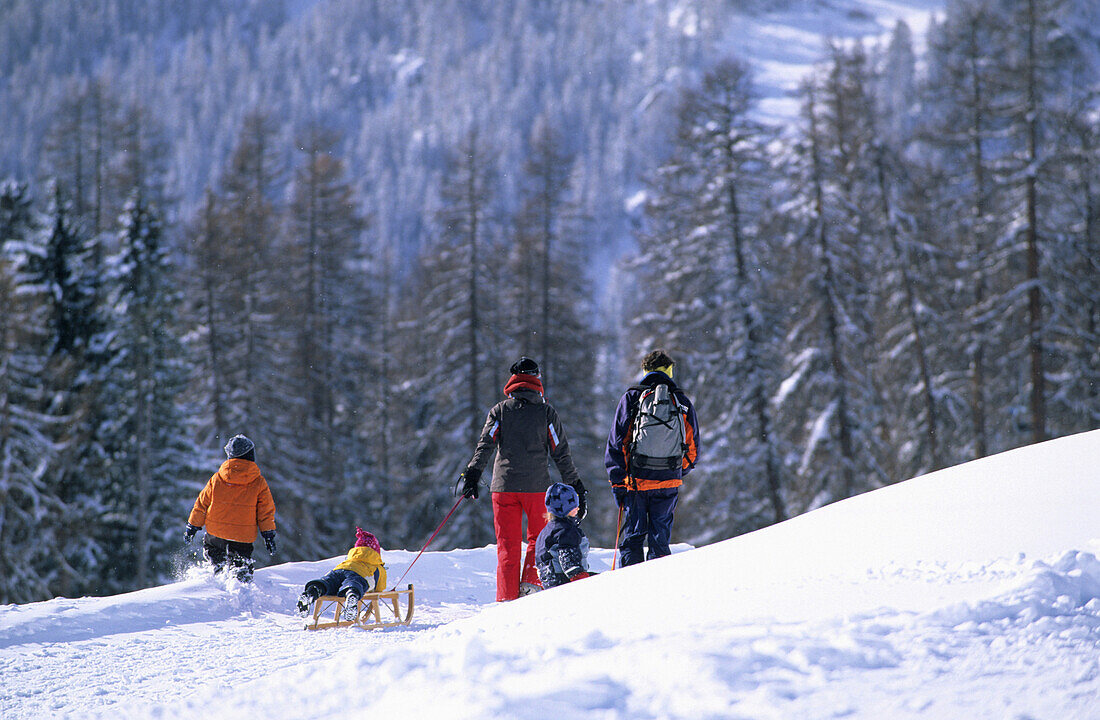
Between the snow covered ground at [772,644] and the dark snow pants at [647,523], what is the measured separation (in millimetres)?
1754

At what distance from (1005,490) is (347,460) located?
76.3ft

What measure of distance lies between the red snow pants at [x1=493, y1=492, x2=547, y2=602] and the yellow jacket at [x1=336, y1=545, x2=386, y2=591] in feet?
3.39

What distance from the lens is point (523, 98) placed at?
16000 cm

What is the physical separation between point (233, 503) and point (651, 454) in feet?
13.1

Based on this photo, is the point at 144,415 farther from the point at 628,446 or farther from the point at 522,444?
the point at 628,446

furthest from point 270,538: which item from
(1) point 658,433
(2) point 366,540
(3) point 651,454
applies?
(1) point 658,433

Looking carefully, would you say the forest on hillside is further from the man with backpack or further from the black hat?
the black hat

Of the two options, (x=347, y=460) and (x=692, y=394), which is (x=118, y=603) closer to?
(x=692, y=394)

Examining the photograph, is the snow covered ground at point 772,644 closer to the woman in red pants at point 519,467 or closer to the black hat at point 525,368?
the woman in red pants at point 519,467

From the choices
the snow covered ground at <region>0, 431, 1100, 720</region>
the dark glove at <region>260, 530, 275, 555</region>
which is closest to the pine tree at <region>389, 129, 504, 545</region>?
the dark glove at <region>260, 530, 275, 555</region>

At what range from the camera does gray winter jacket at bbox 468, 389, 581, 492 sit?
280 inches

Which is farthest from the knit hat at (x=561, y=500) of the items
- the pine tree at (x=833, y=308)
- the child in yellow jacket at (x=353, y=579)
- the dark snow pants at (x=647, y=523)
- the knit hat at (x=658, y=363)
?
the pine tree at (x=833, y=308)

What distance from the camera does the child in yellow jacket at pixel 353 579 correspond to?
21.1 ft

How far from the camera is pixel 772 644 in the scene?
3.17 m
